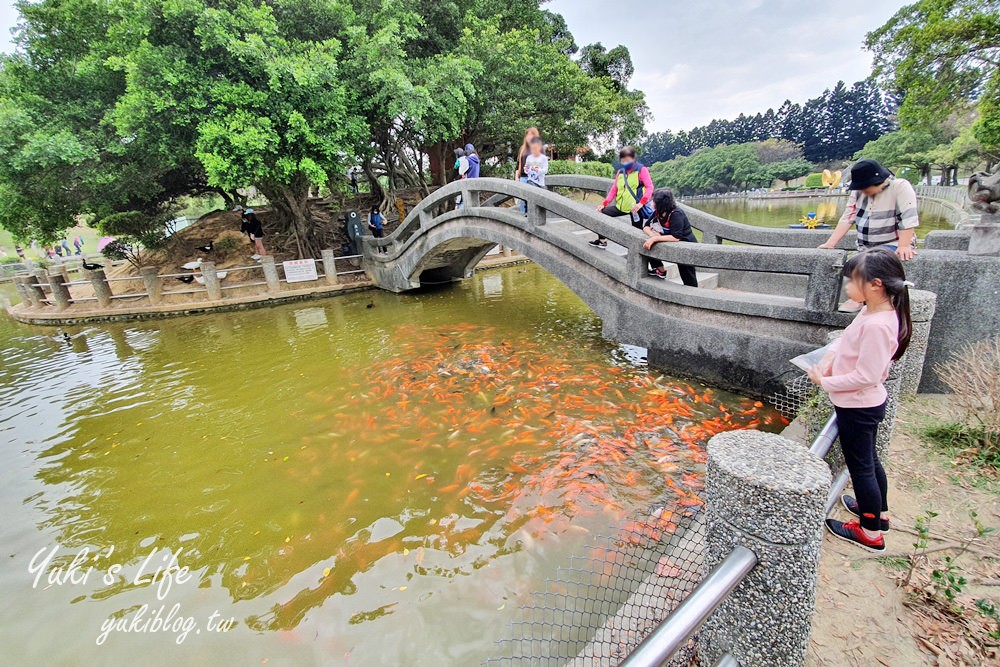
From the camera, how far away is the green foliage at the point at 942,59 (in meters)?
15.5

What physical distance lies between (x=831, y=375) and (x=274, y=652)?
373cm

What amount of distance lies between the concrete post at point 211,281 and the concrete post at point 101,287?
3020 mm

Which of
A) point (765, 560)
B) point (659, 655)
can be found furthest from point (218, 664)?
point (765, 560)

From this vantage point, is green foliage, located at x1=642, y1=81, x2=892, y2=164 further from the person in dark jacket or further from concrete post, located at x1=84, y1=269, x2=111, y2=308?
concrete post, located at x1=84, y1=269, x2=111, y2=308

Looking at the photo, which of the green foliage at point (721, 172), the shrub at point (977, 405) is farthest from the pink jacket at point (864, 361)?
the green foliage at point (721, 172)

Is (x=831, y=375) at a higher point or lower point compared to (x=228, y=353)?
higher

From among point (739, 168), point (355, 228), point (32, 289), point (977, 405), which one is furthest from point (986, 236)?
point (739, 168)

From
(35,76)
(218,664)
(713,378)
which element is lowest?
(218,664)

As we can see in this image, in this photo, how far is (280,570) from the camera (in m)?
3.49

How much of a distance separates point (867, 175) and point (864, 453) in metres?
2.53

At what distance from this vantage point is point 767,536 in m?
1.55

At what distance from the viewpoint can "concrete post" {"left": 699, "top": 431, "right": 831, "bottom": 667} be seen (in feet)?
4.96

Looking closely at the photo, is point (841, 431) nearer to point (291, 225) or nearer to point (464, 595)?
point (464, 595)

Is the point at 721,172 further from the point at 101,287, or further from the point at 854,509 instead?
the point at 854,509
